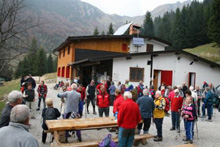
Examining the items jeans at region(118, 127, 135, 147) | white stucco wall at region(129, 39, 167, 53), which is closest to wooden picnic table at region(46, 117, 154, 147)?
jeans at region(118, 127, 135, 147)

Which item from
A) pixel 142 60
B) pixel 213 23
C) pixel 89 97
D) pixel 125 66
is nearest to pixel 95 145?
pixel 89 97

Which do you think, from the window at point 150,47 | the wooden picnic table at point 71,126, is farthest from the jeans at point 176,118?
the window at point 150,47

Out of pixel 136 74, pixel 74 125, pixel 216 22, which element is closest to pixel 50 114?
pixel 74 125

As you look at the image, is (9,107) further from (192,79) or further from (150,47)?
(150,47)

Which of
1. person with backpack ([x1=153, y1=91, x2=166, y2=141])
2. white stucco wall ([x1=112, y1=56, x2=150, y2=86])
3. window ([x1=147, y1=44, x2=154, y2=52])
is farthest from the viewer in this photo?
window ([x1=147, y1=44, x2=154, y2=52])

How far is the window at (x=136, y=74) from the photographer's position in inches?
656

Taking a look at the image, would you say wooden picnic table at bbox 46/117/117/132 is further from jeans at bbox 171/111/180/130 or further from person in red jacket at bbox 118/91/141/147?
jeans at bbox 171/111/180/130

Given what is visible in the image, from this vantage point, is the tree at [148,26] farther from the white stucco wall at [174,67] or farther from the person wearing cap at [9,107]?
the person wearing cap at [9,107]

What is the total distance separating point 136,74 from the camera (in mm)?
16859

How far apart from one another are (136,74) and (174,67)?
4.08 metres

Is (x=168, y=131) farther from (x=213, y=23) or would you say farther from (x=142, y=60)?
(x=213, y=23)

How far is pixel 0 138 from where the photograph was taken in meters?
2.31

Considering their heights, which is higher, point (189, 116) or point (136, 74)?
point (136, 74)

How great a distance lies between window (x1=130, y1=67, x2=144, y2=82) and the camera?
16672 millimetres
